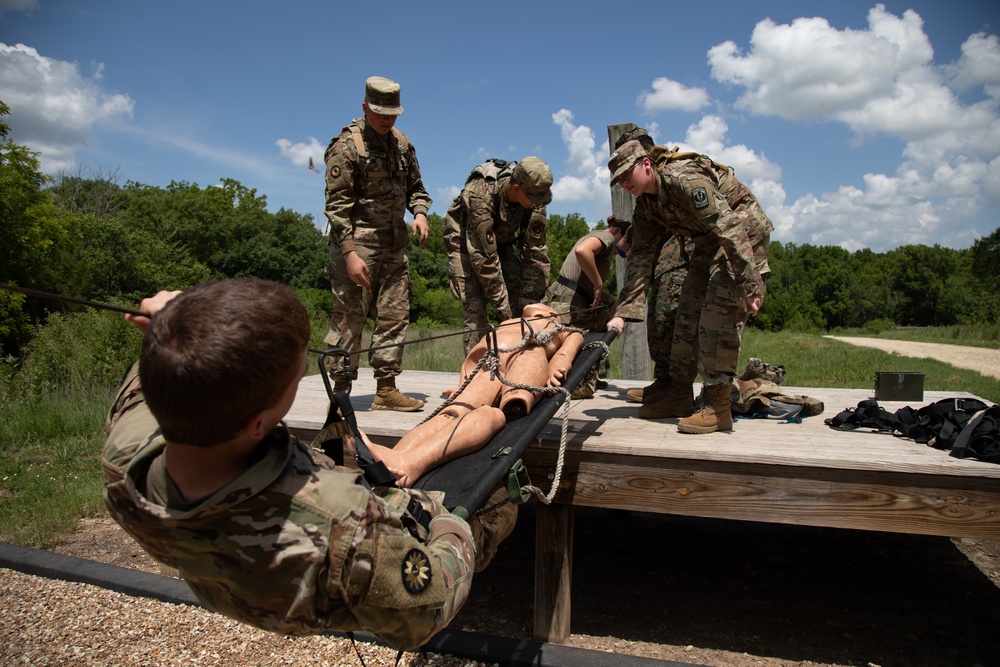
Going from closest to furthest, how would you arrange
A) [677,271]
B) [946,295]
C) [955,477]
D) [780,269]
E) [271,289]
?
1. [271,289]
2. [955,477]
3. [677,271]
4. [946,295]
5. [780,269]

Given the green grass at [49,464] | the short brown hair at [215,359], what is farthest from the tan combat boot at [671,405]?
the green grass at [49,464]

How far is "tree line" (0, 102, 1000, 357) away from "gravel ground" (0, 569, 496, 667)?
14202mm

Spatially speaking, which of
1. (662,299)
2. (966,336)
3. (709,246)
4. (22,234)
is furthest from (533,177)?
(966,336)

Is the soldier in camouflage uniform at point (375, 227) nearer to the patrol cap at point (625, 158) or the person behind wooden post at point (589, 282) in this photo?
the person behind wooden post at point (589, 282)

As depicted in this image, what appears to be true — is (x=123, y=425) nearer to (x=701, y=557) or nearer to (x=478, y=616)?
(x=478, y=616)

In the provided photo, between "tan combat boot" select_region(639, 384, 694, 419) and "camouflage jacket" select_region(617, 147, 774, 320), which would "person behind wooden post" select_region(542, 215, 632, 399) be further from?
"tan combat boot" select_region(639, 384, 694, 419)

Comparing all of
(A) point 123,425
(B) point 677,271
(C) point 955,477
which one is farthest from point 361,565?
(B) point 677,271

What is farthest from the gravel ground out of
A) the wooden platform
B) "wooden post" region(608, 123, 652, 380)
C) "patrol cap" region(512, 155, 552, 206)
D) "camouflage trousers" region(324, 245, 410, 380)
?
"wooden post" region(608, 123, 652, 380)

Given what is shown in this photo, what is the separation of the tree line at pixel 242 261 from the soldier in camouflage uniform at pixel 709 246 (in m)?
15.3

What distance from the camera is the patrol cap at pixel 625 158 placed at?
3779mm

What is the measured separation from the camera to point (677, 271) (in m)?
4.68

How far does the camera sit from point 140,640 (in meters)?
3.18

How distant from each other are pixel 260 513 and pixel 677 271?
3.80m

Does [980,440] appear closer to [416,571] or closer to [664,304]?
[664,304]
